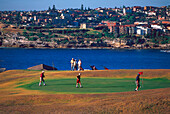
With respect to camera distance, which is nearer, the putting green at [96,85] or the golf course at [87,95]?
the golf course at [87,95]

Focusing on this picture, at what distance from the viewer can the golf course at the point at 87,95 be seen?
15625 mm

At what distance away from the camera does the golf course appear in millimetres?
15625

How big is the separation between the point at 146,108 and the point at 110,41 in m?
159

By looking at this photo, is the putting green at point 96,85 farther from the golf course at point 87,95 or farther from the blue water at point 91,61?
the blue water at point 91,61

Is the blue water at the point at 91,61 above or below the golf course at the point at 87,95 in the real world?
below

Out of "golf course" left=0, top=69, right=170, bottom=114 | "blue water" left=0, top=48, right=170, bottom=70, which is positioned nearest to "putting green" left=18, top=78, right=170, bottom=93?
"golf course" left=0, top=69, right=170, bottom=114

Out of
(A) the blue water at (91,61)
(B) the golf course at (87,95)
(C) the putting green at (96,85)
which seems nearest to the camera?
(B) the golf course at (87,95)

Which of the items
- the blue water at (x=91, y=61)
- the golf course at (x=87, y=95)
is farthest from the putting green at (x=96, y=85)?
the blue water at (x=91, y=61)

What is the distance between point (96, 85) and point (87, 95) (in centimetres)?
493

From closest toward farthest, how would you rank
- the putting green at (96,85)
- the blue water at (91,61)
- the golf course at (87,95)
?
the golf course at (87,95) → the putting green at (96,85) → the blue water at (91,61)

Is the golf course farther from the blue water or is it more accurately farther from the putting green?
the blue water

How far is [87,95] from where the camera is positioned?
18.8m

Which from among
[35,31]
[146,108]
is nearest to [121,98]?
[146,108]

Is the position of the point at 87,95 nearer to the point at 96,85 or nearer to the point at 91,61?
the point at 96,85
